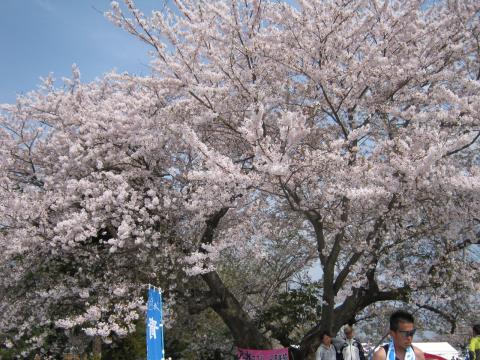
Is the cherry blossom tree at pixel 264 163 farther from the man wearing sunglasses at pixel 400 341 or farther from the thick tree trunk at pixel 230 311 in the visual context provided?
the man wearing sunglasses at pixel 400 341

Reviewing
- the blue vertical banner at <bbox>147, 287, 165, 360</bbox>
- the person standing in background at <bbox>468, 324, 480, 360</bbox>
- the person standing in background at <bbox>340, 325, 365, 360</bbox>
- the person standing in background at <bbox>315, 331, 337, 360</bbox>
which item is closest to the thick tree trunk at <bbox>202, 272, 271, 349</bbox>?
the person standing in background at <bbox>315, 331, 337, 360</bbox>

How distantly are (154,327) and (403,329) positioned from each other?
3484 mm

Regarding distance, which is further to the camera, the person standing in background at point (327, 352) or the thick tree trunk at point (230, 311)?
the thick tree trunk at point (230, 311)

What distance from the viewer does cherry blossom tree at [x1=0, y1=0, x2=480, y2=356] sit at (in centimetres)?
787

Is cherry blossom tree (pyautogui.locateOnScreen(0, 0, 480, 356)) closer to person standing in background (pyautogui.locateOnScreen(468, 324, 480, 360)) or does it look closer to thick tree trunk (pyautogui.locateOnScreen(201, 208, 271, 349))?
thick tree trunk (pyautogui.locateOnScreen(201, 208, 271, 349))

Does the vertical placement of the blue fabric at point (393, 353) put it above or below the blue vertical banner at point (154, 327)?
below

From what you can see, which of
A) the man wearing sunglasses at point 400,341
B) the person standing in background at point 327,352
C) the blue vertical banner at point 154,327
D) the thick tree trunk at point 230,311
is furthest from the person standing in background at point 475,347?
the thick tree trunk at point 230,311

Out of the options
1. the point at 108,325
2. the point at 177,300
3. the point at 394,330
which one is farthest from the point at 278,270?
the point at 394,330

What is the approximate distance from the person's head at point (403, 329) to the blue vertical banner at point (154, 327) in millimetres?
3345

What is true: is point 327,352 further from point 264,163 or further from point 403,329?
point 403,329

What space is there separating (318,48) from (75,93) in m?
5.45

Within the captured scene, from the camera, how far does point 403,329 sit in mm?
3357

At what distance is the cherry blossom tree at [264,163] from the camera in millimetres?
7871

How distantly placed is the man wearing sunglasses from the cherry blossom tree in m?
3.89
